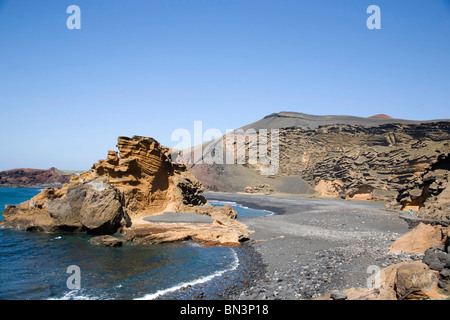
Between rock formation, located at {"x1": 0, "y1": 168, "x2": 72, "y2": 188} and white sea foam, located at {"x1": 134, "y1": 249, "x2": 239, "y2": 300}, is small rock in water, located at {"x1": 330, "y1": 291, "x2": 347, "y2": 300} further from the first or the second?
rock formation, located at {"x1": 0, "y1": 168, "x2": 72, "y2": 188}

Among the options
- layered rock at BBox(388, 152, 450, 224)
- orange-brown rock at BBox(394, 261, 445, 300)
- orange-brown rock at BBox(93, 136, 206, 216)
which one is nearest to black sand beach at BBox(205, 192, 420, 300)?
orange-brown rock at BBox(394, 261, 445, 300)

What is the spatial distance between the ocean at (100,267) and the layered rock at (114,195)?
140 cm

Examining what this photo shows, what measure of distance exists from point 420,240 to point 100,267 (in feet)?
42.2

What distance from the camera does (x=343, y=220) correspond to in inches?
949

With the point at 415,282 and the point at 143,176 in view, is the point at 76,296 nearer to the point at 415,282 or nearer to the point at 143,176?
the point at 415,282

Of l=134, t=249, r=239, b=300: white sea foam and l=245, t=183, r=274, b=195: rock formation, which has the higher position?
l=134, t=249, r=239, b=300: white sea foam

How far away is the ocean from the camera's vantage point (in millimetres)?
10023

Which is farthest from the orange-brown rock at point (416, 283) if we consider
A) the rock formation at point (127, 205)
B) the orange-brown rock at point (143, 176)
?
the orange-brown rock at point (143, 176)

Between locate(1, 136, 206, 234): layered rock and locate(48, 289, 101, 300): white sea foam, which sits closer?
locate(48, 289, 101, 300): white sea foam

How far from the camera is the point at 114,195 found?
1962 cm

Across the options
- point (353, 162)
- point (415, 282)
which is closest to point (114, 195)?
point (415, 282)

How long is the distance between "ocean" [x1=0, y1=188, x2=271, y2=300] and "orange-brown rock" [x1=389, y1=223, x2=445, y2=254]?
7027 millimetres
